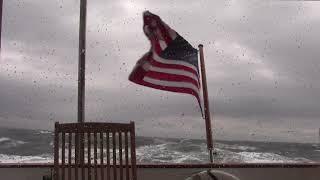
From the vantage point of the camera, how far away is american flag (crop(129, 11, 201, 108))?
3.76 metres

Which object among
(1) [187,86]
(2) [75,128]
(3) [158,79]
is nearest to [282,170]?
(1) [187,86]

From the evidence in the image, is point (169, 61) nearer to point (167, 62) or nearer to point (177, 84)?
point (167, 62)

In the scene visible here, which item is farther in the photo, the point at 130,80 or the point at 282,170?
the point at 282,170

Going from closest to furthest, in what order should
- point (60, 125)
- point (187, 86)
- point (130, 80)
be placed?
point (60, 125)
point (130, 80)
point (187, 86)

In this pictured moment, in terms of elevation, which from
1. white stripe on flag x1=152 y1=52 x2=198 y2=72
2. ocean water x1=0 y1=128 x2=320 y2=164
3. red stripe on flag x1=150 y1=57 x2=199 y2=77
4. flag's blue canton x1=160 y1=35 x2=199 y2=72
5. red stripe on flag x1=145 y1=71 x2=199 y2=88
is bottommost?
ocean water x1=0 y1=128 x2=320 y2=164

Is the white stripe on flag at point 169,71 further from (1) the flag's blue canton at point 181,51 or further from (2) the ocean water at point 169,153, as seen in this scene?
(2) the ocean water at point 169,153

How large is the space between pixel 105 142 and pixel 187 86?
99 cm

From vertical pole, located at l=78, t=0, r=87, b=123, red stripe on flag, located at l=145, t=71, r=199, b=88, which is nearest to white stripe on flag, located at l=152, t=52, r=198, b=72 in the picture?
red stripe on flag, located at l=145, t=71, r=199, b=88

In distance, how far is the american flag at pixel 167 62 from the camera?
12.3ft

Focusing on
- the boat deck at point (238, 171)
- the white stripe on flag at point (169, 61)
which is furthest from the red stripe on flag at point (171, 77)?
the boat deck at point (238, 171)

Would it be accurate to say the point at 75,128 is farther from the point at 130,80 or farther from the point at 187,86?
the point at 187,86

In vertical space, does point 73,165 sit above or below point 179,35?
below

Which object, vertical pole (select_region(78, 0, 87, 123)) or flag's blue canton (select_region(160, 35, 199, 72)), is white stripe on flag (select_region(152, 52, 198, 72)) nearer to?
flag's blue canton (select_region(160, 35, 199, 72))

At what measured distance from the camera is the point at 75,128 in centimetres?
321
